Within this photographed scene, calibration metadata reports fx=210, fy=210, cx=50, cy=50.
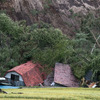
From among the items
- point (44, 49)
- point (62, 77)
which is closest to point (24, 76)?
point (62, 77)

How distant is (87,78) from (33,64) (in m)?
6.81

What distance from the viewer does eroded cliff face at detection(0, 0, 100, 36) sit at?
39.7 meters

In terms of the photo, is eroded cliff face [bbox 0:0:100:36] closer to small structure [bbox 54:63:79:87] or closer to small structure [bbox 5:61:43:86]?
small structure [bbox 54:63:79:87]

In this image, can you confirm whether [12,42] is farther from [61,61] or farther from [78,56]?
[78,56]

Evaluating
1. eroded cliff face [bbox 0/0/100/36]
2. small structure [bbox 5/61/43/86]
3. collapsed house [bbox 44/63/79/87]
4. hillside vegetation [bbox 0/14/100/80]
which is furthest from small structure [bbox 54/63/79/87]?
eroded cliff face [bbox 0/0/100/36]

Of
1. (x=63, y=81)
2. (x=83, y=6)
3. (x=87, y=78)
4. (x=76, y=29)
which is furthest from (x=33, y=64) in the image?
(x=83, y=6)

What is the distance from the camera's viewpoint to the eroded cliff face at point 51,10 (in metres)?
39.7

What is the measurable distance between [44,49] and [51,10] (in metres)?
17.2

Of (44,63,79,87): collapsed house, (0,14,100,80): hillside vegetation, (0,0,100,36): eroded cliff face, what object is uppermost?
(0,0,100,36): eroded cliff face

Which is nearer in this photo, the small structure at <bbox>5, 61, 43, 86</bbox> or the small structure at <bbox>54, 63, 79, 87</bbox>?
the small structure at <bbox>5, 61, 43, 86</bbox>

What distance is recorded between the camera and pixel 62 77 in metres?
24.6

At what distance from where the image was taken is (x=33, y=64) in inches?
1029

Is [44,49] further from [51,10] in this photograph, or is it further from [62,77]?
[51,10]

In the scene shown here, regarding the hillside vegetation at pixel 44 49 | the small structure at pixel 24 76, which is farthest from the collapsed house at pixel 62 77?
the small structure at pixel 24 76
